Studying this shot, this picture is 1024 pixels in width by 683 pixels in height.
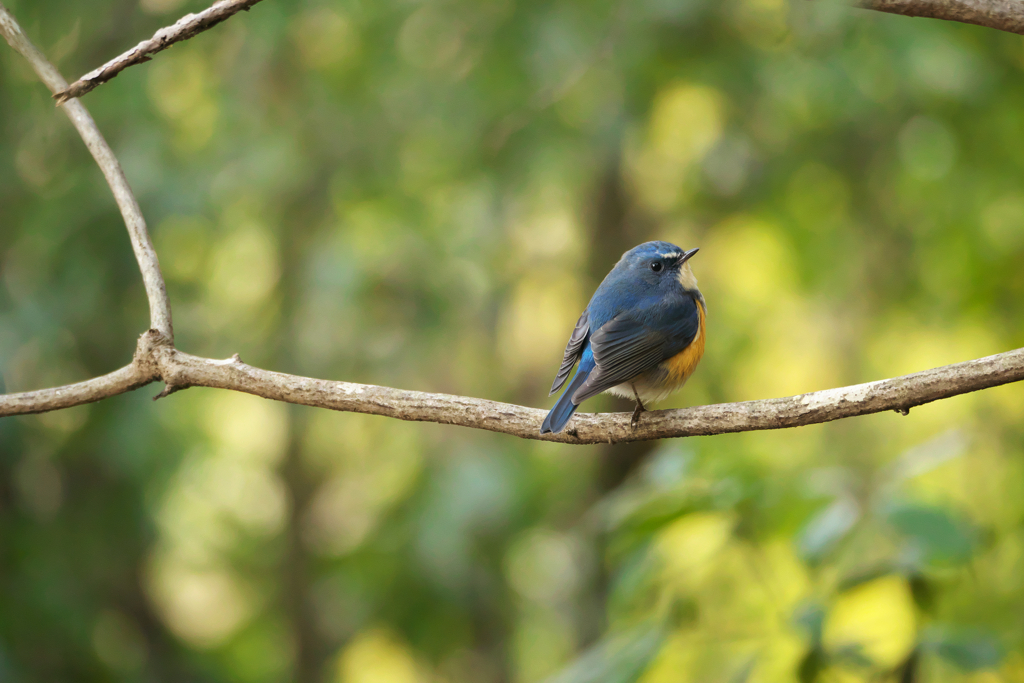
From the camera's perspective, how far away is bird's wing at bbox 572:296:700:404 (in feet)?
8.82

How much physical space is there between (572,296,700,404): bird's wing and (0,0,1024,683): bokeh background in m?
1.52

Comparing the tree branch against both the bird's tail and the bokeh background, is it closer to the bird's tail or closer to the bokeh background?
the bird's tail

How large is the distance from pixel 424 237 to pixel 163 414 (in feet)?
6.67

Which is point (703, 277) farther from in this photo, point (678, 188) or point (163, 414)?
point (163, 414)

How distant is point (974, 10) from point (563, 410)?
1363 millimetres

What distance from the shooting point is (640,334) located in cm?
288

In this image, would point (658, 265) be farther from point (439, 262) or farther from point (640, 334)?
point (439, 262)

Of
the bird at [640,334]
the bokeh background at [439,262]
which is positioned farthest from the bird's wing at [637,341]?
the bokeh background at [439,262]

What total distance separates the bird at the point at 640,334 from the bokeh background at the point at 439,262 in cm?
141

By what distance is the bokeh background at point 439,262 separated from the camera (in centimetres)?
480

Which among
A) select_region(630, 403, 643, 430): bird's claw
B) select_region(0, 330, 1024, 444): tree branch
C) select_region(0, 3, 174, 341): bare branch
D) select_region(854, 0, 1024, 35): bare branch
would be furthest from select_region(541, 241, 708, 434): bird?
select_region(854, 0, 1024, 35): bare branch

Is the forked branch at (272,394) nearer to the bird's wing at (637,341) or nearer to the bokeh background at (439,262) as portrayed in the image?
the bird's wing at (637,341)

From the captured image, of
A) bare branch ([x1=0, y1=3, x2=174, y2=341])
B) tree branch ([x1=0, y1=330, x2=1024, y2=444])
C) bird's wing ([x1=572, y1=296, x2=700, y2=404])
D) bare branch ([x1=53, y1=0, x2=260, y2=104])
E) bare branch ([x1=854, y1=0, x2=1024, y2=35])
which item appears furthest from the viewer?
bird's wing ([x1=572, y1=296, x2=700, y2=404])

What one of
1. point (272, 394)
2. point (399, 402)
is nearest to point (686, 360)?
point (399, 402)
